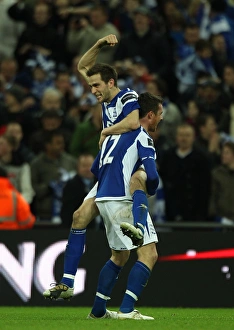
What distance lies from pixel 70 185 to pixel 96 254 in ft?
3.52

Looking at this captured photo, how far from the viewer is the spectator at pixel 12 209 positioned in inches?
496

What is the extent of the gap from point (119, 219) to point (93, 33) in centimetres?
871

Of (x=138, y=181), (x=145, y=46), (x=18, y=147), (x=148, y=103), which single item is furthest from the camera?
(x=145, y=46)

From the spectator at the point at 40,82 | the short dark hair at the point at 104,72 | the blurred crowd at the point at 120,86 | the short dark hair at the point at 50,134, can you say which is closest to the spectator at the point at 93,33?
the blurred crowd at the point at 120,86

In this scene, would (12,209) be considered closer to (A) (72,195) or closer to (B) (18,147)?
(A) (72,195)

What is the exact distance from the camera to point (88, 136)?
1471cm

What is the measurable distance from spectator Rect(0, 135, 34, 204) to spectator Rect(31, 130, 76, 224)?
0.49 feet

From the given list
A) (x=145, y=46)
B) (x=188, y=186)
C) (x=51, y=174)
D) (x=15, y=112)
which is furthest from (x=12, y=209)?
(x=145, y=46)

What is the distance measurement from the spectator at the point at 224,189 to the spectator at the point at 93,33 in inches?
159

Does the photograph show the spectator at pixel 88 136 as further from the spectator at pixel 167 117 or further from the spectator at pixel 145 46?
the spectator at pixel 145 46

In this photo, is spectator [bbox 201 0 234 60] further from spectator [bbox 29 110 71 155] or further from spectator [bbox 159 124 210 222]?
spectator [bbox 159 124 210 222]

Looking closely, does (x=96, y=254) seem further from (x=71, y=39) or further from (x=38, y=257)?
(x=71, y=39)

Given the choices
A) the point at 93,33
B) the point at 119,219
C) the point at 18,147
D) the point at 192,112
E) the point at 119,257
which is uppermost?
the point at 93,33

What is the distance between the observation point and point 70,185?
1314cm
